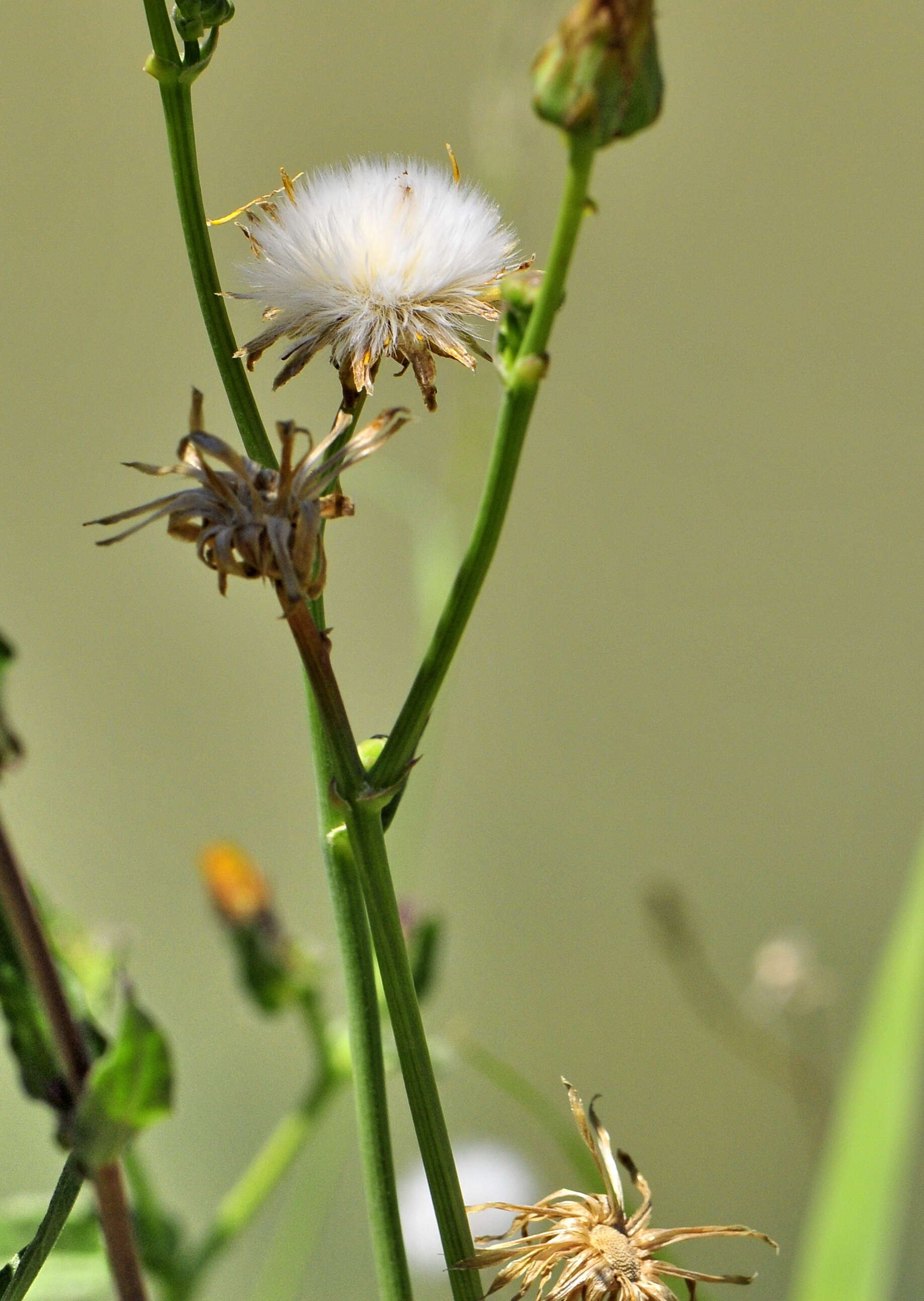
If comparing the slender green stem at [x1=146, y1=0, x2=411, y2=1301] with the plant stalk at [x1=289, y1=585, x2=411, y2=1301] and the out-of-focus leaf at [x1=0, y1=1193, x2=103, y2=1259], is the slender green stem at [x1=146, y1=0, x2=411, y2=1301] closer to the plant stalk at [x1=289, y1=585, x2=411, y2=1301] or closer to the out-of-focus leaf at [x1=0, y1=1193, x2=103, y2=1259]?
the plant stalk at [x1=289, y1=585, x2=411, y2=1301]

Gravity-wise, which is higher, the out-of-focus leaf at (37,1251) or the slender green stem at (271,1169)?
the out-of-focus leaf at (37,1251)

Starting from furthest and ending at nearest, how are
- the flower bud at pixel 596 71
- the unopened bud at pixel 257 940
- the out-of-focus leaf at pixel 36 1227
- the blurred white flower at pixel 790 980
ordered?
the blurred white flower at pixel 790 980 → the unopened bud at pixel 257 940 → the out-of-focus leaf at pixel 36 1227 → the flower bud at pixel 596 71

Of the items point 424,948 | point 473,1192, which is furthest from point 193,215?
point 473,1192

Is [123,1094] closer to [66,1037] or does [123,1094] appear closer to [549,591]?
[66,1037]

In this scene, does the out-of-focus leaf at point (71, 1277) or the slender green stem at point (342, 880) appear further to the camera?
the out-of-focus leaf at point (71, 1277)

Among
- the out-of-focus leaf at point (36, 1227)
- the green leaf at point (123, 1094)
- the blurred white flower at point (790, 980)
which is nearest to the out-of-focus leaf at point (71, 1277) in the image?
the out-of-focus leaf at point (36, 1227)

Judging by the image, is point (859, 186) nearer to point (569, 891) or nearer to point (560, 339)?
point (560, 339)

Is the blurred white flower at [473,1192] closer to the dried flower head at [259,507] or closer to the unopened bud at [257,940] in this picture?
the unopened bud at [257,940]

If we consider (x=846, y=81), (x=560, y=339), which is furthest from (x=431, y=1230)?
(x=846, y=81)

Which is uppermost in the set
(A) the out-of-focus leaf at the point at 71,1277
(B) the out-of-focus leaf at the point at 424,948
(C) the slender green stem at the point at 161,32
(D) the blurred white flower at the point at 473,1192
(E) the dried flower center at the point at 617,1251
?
(C) the slender green stem at the point at 161,32
